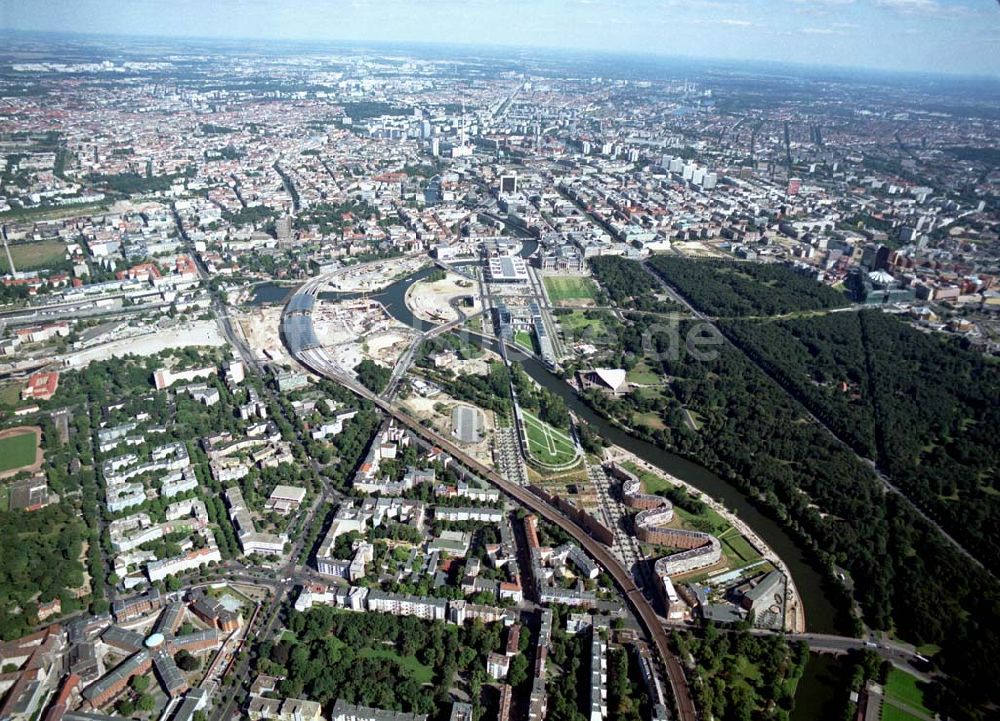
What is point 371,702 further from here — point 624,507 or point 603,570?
point 624,507

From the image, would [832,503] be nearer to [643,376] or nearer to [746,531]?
[746,531]

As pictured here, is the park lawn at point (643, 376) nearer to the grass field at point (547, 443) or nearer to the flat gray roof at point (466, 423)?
the grass field at point (547, 443)

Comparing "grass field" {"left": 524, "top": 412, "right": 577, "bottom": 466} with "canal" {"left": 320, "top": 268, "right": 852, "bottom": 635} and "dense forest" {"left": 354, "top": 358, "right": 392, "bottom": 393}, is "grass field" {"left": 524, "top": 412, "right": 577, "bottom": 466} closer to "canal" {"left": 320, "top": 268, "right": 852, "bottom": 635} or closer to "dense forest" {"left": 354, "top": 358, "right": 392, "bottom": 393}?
"canal" {"left": 320, "top": 268, "right": 852, "bottom": 635}

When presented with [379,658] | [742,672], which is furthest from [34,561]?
[742,672]

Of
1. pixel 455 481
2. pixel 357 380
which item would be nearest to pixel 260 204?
pixel 357 380

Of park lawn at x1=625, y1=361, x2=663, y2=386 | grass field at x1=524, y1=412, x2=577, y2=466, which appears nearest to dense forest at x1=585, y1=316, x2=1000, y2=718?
park lawn at x1=625, y1=361, x2=663, y2=386

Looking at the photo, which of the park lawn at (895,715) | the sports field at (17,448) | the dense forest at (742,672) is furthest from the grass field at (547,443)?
the sports field at (17,448)
